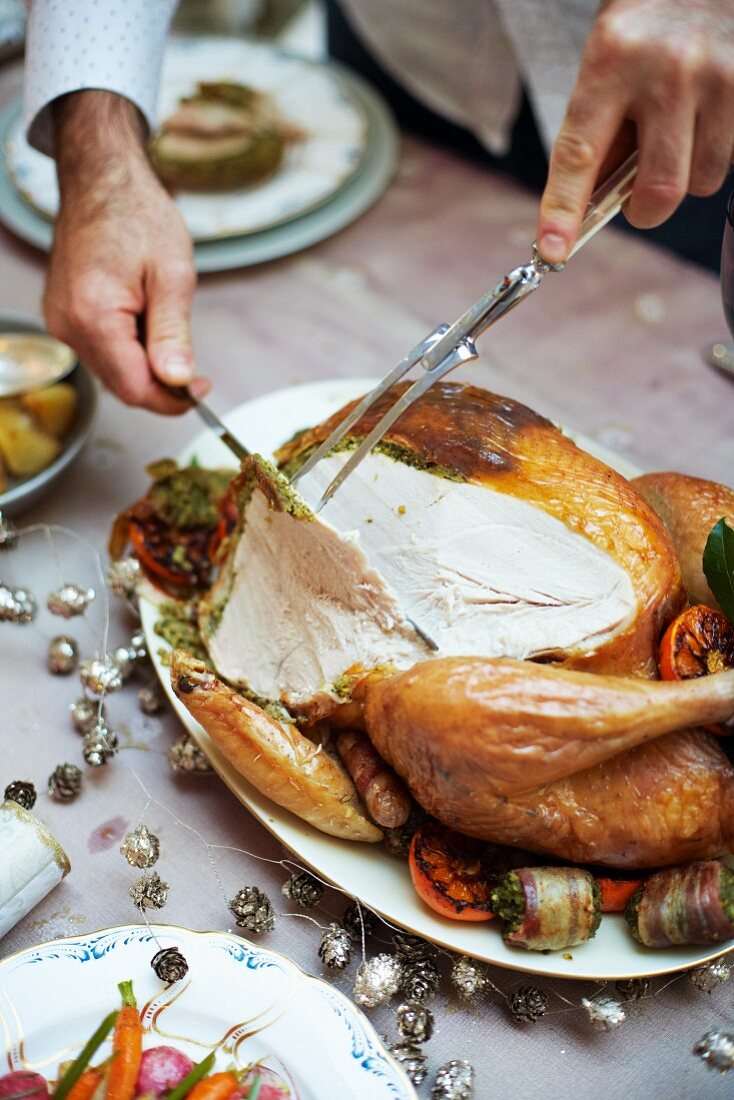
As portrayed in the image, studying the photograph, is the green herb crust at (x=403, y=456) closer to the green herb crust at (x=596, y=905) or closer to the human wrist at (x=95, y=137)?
the green herb crust at (x=596, y=905)

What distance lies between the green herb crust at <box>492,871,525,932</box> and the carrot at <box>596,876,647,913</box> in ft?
0.33

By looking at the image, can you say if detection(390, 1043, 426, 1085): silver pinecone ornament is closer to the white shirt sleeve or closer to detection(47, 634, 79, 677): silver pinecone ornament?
detection(47, 634, 79, 677): silver pinecone ornament

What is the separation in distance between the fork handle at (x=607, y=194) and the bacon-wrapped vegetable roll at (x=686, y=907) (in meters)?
0.67

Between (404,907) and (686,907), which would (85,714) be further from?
(686,907)

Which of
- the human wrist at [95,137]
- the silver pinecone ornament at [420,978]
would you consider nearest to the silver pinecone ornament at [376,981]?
the silver pinecone ornament at [420,978]

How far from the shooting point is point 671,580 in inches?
40.6

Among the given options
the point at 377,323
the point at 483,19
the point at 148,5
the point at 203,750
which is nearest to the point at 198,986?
the point at 203,750

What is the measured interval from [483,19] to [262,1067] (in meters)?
1.96

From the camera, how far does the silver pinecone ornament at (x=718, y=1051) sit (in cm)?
91

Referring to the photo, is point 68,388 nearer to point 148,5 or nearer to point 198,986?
point 148,5

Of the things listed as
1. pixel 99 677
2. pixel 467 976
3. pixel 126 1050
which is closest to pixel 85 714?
pixel 99 677

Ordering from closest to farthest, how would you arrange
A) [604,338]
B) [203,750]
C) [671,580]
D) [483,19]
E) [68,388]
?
[671,580], [203,750], [68,388], [604,338], [483,19]

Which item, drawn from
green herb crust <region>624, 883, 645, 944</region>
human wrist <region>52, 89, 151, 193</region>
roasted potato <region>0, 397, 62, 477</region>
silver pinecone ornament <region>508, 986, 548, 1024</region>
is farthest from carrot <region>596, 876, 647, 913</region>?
human wrist <region>52, 89, 151, 193</region>

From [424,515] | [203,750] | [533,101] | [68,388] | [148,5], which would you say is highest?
[148,5]
